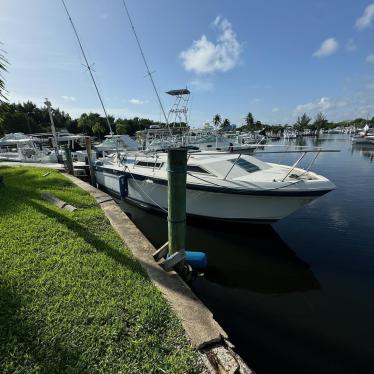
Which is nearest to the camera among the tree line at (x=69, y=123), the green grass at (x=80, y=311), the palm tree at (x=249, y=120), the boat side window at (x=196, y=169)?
the green grass at (x=80, y=311)

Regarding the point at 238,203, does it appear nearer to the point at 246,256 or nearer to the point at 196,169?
the point at 246,256

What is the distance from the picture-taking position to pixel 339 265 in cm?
596

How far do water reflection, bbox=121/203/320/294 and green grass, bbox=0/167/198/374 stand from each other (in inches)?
97.7

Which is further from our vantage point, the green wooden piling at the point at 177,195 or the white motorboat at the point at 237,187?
the white motorboat at the point at 237,187

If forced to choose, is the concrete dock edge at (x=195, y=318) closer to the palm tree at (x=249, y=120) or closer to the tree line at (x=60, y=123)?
the tree line at (x=60, y=123)

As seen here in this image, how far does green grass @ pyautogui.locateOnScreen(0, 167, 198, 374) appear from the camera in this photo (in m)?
2.36

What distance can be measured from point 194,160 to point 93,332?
242 inches

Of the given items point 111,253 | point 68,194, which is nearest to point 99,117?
point 68,194

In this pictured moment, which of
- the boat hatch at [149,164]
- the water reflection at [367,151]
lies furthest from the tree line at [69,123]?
the boat hatch at [149,164]

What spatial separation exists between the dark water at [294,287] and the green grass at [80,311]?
168 cm

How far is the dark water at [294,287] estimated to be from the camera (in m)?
3.67

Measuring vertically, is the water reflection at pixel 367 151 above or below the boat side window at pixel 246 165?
below

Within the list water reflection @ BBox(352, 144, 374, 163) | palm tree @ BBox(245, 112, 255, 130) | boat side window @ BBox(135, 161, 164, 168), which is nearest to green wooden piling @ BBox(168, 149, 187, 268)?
boat side window @ BBox(135, 161, 164, 168)

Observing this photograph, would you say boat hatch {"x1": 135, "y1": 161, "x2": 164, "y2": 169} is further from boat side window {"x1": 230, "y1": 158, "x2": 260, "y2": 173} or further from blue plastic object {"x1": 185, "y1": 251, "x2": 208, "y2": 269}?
blue plastic object {"x1": 185, "y1": 251, "x2": 208, "y2": 269}
